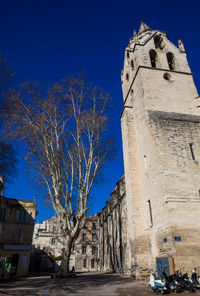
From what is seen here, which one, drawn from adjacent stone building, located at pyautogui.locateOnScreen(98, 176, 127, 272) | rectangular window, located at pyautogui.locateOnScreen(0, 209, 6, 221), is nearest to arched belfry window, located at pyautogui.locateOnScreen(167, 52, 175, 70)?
adjacent stone building, located at pyautogui.locateOnScreen(98, 176, 127, 272)

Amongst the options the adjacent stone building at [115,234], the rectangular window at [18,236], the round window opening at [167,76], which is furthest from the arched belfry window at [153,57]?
the rectangular window at [18,236]

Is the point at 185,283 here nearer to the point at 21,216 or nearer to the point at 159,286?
the point at 159,286

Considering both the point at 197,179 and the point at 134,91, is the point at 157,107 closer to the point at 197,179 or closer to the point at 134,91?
the point at 134,91

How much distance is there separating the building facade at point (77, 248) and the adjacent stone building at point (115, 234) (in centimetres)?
516

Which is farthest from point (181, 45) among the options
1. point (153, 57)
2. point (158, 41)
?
point (153, 57)

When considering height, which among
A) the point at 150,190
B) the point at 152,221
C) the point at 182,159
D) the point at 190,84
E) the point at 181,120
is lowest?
the point at 152,221

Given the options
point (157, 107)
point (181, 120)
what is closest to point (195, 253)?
point (181, 120)

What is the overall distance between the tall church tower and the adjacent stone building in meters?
6.07

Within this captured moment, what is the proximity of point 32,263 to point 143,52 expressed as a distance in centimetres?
3422

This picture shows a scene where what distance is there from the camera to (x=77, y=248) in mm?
36281

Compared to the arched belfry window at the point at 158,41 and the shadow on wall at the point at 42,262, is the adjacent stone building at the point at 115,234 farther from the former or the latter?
the arched belfry window at the point at 158,41

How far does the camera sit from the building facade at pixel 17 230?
21609 mm

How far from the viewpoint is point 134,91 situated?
18203mm

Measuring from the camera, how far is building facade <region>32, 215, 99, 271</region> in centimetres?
3436
